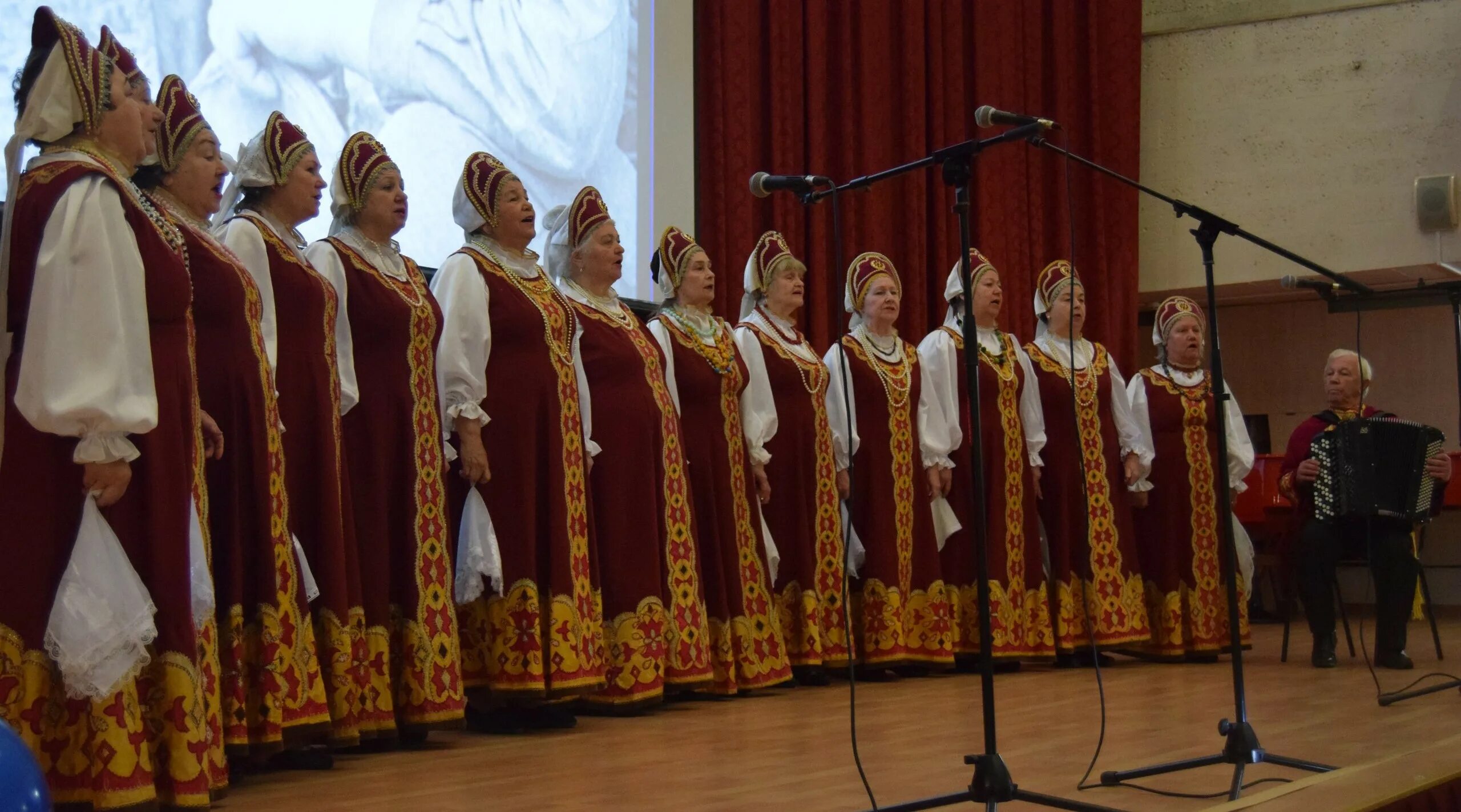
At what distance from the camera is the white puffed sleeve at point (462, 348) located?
462 centimetres

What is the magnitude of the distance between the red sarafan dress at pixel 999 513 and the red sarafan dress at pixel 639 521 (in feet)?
5.48

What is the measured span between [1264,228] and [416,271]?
7.08m

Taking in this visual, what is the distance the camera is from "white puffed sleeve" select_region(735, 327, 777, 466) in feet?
19.3

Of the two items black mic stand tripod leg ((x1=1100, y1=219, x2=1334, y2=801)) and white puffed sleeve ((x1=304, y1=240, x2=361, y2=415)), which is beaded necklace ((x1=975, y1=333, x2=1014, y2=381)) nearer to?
black mic stand tripod leg ((x1=1100, y1=219, x2=1334, y2=801))

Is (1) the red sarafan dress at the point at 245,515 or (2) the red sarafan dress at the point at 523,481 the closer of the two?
(1) the red sarafan dress at the point at 245,515

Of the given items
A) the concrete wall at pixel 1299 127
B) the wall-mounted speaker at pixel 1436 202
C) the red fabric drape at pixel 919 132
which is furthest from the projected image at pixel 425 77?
the wall-mounted speaker at pixel 1436 202

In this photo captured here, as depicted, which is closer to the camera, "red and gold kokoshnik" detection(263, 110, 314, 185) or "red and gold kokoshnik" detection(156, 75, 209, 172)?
"red and gold kokoshnik" detection(156, 75, 209, 172)

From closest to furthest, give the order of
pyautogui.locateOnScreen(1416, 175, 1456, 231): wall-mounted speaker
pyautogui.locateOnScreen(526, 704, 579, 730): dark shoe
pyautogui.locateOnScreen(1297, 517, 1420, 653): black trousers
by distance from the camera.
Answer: pyautogui.locateOnScreen(526, 704, 579, 730): dark shoe
pyautogui.locateOnScreen(1297, 517, 1420, 653): black trousers
pyautogui.locateOnScreen(1416, 175, 1456, 231): wall-mounted speaker

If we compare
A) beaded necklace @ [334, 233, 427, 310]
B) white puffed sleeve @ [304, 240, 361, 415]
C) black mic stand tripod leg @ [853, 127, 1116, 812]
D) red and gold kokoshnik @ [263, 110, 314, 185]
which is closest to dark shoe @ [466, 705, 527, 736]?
Answer: white puffed sleeve @ [304, 240, 361, 415]

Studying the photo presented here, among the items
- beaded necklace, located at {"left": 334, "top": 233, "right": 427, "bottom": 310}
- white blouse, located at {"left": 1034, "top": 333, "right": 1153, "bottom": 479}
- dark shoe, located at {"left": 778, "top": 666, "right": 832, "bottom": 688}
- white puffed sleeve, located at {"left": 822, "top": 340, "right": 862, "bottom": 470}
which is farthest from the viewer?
white blouse, located at {"left": 1034, "top": 333, "right": 1153, "bottom": 479}

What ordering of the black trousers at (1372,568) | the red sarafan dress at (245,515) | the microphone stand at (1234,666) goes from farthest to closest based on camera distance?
the black trousers at (1372,568) → the red sarafan dress at (245,515) → the microphone stand at (1234,666)

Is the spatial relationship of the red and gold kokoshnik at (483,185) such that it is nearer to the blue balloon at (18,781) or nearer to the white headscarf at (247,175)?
the white headscarf at (247,175)

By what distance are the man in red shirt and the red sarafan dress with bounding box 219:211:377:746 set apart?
4.21m

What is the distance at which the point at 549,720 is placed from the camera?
4773 millimetres
